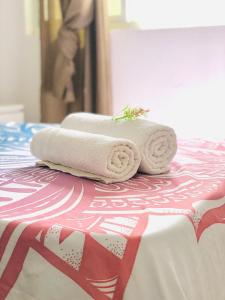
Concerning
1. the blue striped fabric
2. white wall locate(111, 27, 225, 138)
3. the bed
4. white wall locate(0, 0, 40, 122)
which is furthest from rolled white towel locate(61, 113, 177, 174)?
white wall locate(0, 0, 40, 122)

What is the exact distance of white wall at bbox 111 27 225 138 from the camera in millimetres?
2375

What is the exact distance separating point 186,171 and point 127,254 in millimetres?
522

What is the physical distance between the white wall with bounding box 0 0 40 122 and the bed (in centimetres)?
193

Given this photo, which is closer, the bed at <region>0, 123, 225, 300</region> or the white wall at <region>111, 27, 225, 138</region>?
the bed at <region>0, 123, 225, 300</region>

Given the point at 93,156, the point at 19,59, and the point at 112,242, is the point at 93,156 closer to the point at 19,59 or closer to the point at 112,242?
the point at 112,242

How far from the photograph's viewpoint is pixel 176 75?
2475mm

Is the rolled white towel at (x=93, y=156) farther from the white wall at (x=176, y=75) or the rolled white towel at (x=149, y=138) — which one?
the white wall at (x=176, y=75)

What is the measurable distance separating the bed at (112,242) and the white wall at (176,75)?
1.40 meters

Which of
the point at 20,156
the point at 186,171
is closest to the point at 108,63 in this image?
the point at 20,156

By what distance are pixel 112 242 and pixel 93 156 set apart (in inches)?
16.3

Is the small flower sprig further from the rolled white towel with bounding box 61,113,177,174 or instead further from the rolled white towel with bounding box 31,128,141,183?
the rolled white towel with bounding box 31,128,141,183

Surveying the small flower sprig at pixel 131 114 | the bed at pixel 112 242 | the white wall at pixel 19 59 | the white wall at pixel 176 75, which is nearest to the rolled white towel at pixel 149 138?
the small flower sprig at pixel 131 114

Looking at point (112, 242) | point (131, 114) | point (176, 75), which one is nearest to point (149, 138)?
point (131, 114)

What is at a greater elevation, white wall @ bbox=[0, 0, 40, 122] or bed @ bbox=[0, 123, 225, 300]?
white wall @ bbox=[0, 0, 40, 122]
